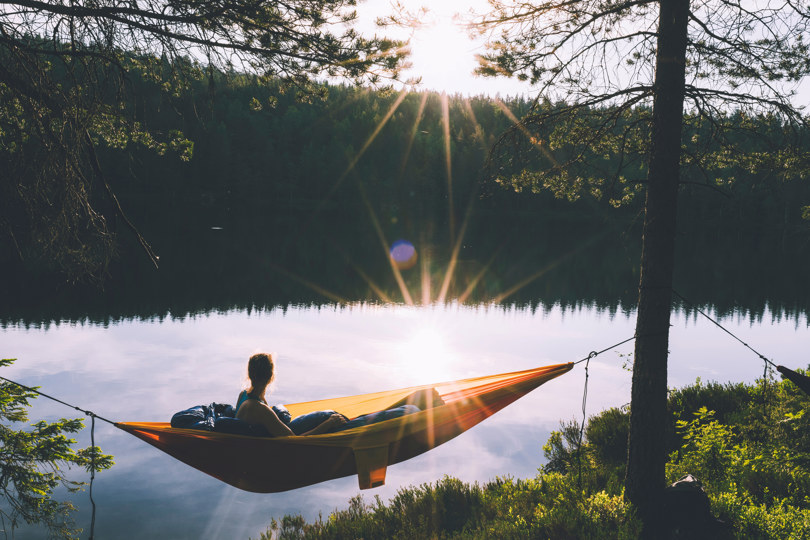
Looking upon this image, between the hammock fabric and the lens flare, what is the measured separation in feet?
65.3

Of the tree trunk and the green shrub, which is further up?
the tree trunk

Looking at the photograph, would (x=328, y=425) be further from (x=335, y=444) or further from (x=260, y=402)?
(x=260, y=402)

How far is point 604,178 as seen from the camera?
4.97m

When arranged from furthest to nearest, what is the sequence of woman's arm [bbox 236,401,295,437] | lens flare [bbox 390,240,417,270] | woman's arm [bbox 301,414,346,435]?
lens flare [bbox 390,240,417,270] < woman's arm [bbox 301,414,346,435] < woman's arm [bbox 236,401,295,437]

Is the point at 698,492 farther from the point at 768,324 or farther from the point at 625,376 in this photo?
the point at 768,324

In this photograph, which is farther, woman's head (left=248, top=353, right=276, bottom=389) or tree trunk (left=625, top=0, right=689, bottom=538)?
tree trunk (left=625, top=0, right=689, bottom=538)

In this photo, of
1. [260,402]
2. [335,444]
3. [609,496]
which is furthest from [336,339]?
[335,444]

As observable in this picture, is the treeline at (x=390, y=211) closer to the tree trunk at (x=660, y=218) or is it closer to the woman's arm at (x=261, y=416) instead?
the tree trunk at (x=660, y=218)

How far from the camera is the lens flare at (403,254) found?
24536mm

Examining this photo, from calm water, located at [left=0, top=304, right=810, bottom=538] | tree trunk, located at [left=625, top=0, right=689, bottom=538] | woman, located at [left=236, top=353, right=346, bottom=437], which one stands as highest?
tree trunk, located at [left=625, top=0, right=689, bottom=538]

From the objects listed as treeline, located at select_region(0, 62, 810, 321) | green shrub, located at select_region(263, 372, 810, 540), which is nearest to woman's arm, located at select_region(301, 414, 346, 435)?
green shrub, located at select_region(263, 372, 810, 540)

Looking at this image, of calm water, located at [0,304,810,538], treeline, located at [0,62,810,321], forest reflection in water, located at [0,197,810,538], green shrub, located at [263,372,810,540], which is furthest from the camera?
forest reflection in water, located at [0,197,810,538]

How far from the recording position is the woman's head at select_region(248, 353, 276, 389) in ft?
10.8

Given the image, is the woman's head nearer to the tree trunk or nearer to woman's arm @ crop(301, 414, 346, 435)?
woman's arm @ crop(301, 414, 346, 435)
